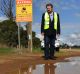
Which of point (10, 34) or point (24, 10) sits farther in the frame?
point (10, 34)

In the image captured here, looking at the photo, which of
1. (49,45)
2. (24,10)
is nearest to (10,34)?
(24,10)

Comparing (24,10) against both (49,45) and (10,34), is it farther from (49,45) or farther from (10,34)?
(10,34)

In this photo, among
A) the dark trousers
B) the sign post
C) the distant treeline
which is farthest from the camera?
the distant treeline

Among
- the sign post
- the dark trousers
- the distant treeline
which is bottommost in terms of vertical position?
the distant treeline

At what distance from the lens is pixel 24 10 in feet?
77.3

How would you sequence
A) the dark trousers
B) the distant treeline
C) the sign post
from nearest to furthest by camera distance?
the dark trousers
the sign post
the distant treeline

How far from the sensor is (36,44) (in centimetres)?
4412

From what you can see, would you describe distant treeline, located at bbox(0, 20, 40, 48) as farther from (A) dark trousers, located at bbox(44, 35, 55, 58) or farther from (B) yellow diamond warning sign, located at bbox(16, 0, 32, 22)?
(A) dark trousers, located at bbox(44, 35, 55, 58)

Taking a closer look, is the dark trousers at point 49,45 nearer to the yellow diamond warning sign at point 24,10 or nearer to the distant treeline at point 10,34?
the yellow diamond warning sign at point 24,10

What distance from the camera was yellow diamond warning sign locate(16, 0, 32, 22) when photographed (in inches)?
921

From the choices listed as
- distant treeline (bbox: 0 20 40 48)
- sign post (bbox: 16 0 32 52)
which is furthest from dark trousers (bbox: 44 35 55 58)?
distant treeline (bbox: 0 20 40 48)

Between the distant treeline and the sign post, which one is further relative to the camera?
the distant treeline

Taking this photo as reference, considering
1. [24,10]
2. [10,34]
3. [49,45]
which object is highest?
[24,10]

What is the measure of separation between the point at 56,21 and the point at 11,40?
22.8 metres
